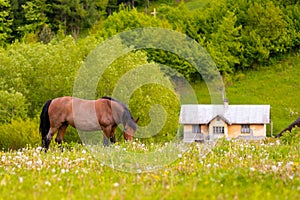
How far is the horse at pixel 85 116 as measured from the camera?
2017cm

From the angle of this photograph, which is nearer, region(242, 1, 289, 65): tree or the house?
the house

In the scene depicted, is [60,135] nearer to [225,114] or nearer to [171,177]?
[171,177]

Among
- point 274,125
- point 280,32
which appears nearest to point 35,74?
point 274,125

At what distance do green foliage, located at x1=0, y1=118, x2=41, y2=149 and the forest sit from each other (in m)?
0.08

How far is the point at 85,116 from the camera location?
20.8 m

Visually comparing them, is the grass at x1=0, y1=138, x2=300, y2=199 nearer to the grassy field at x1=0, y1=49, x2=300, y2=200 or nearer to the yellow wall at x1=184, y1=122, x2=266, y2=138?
the grassy field at x1=0, y1=49, x2=300, y2=200

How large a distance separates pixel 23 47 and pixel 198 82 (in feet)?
98.4

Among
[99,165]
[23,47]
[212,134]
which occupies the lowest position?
[212,134]

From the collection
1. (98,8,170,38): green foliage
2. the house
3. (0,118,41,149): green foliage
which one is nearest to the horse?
(0,118,41,149): green foliage

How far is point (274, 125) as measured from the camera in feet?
225

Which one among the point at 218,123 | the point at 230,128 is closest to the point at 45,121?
the point at 218,123

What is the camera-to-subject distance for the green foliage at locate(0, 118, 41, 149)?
4456 centimetres

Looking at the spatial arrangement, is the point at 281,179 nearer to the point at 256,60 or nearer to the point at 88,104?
the point at 88,104

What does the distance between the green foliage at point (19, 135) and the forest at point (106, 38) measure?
80 millimetres
